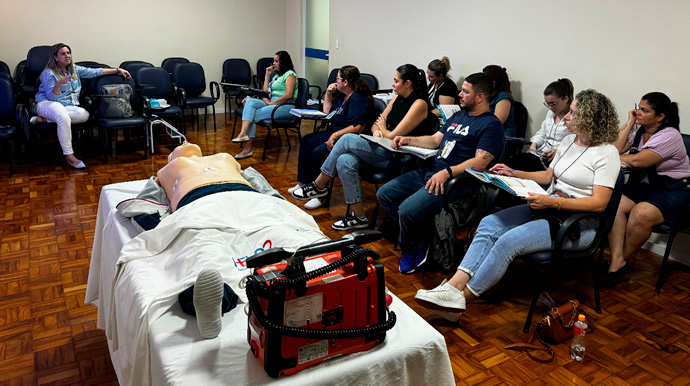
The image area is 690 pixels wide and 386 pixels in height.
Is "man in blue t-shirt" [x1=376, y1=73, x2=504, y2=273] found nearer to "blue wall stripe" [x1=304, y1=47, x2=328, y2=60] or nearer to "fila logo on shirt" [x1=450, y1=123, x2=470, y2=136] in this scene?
"fila logo on shirt" [x1=450, y1=123, x2=470, y2=136]

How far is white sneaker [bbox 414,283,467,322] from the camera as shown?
8.29 feet

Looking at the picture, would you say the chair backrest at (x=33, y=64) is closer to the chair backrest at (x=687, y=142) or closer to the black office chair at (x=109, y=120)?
the black office chair at (x=109, y=120)

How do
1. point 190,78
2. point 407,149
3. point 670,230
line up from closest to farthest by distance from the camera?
point 670,230 < point 407,149 < point 190,78

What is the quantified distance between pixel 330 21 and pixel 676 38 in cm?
482

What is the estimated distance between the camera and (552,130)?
3977mm

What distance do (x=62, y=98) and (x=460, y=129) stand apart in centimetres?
424

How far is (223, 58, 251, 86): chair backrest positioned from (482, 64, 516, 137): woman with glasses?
15.6 feet

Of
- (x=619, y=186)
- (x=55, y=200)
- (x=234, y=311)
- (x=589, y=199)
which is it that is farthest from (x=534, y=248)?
Result: (x=55, y=200)

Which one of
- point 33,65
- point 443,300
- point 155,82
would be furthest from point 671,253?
point 33,65

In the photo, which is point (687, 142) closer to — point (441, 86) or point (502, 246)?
point (502, 246)

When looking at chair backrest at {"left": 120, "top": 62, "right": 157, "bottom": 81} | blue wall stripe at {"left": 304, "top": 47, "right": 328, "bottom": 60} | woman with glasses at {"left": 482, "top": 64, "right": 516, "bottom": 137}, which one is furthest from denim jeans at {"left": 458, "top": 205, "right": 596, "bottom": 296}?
blue wall stripe at {"left": 304, "top": 47, "right": 328, "bottom": 60}

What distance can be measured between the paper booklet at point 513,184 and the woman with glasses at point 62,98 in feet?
13.6

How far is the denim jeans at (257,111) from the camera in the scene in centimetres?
573

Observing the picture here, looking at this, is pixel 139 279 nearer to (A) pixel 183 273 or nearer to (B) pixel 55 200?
(A) pixel 183 273
